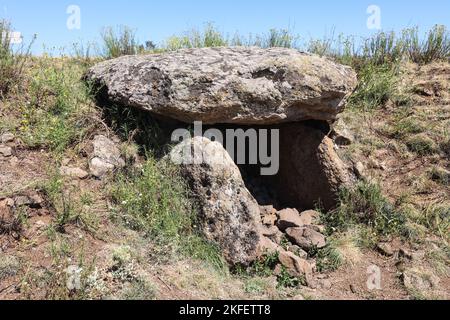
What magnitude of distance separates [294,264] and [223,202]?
87 centimetres

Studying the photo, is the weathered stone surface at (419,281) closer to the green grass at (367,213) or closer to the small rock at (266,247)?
the green grass at (367,213)

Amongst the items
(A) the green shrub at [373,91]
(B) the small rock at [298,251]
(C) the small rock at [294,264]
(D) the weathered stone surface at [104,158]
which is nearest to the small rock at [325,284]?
(C) the small rock at [294,264]

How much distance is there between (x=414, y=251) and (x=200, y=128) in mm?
2509

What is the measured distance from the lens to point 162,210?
15.1 feet

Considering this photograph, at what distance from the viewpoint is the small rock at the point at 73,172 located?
4.72m

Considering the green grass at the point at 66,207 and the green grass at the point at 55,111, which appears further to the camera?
the green grass at the point at 55,111

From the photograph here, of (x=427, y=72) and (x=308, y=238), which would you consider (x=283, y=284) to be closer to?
(x=308, y=238)

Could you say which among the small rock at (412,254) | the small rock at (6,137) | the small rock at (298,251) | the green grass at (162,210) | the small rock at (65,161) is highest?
the small rock at (6,137)

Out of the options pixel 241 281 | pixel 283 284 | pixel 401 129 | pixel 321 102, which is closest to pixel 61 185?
pixel 241 281

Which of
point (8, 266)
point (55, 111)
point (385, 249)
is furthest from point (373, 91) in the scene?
point (8, 266)

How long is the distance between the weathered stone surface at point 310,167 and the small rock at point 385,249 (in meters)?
0.74

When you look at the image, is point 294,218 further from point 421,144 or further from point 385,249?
point 421,144

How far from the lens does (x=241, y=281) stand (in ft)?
14.4
